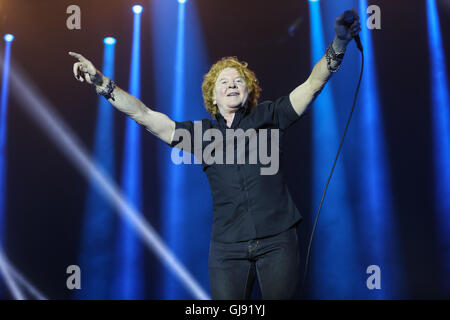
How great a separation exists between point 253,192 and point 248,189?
0.02 meters

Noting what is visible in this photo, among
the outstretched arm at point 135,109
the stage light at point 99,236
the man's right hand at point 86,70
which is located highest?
the man's right hand at point 86,70

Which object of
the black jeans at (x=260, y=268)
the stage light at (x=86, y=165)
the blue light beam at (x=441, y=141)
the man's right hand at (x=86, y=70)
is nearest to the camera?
the black jeans at (x=260, y=268)

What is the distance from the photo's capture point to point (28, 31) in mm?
4355

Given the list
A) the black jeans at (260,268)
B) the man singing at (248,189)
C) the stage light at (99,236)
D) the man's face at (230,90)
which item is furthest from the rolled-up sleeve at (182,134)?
the stage light at (99,236)

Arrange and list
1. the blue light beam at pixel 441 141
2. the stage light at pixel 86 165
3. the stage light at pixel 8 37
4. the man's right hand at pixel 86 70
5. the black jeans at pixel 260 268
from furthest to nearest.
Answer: the stage light at pixel 8 37 → the stage light at pixel 86 165 → the blue light beam at pixel 441 141 → the man's right hand at pixel 86 70 → the black jeans at pixel 260 268

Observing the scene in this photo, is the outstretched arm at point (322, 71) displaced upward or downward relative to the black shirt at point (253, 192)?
upward

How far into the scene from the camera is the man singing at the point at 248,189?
5.73 feet

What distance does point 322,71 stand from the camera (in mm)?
1807

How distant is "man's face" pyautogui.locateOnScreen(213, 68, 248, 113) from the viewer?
204 cm

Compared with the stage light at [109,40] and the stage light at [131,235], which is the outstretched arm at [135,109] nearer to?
the stage light at [131,235]

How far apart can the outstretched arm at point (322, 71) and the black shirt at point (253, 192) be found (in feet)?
0.15

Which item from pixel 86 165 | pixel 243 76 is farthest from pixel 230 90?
pixel 86 165

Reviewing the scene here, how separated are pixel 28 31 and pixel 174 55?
1.45m
